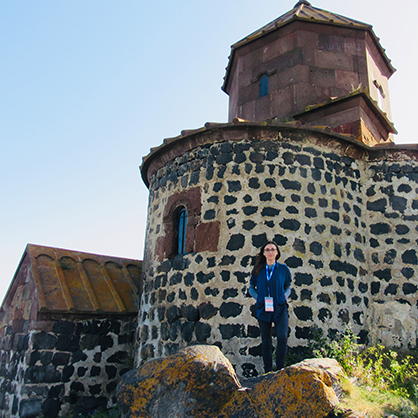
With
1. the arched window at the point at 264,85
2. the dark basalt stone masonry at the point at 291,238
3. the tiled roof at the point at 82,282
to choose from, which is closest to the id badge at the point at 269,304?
the dark basalt stone masonry at the point at 291,238

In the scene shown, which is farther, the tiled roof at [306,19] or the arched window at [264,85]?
the arched window at [264,85]

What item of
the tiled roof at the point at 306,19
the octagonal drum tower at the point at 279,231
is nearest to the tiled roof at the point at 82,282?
the octagonal drum tower at the point at 279,231

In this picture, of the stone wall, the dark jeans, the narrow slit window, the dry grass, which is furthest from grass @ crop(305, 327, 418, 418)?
the stone wall

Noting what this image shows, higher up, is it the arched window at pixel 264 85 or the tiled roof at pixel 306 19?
the tiled roof at pixel 306 19

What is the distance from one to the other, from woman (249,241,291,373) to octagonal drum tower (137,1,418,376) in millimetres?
1097

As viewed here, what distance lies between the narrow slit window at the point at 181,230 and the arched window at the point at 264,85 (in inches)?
156

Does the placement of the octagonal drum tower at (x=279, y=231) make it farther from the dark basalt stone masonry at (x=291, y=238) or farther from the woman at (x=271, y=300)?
the woman at (x=271, y=300)

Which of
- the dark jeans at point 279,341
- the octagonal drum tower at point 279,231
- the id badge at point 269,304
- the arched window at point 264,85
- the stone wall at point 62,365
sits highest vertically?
the arched window at point 264,85

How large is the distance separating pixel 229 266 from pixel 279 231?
37.4 inches

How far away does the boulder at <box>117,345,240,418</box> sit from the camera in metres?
3.49

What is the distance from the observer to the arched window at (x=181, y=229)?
23.0 ft

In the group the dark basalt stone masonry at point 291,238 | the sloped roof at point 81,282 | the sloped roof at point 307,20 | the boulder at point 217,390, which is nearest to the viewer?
the boulder at point 217,390

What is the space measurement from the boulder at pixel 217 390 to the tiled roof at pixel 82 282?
348cm

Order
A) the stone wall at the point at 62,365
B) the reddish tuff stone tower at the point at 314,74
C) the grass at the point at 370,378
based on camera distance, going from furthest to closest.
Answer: the reddish tuff stone tower at the point at 314,74 < the stone wall at the point at 62,365 < the grass at the point at 370,378
